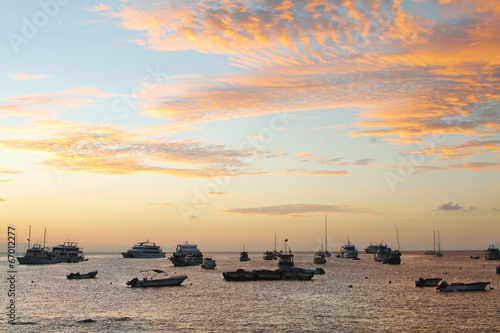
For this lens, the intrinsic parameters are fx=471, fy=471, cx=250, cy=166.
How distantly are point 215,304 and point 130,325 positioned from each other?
19.7 m

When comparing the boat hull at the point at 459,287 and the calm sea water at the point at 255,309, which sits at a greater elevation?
the boat hull at the point at 459,287

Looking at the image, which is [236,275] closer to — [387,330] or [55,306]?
[55,306]

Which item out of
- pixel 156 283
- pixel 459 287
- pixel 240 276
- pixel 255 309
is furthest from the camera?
pixel 240 276

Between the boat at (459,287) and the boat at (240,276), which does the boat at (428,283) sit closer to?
the boat at (459,287)

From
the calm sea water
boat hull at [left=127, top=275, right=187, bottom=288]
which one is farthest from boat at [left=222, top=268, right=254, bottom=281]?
boat hull at [left=127, top=275, right=187, bottom=288]

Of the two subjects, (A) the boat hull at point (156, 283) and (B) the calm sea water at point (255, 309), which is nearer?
(B) the calm sea water at point (255, 309)

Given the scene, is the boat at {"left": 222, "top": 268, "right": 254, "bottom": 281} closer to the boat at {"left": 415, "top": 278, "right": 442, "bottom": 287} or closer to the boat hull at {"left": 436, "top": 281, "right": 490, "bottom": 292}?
the boat at {"left": 415, "top": 278, "right": 442, "bottom": 287}

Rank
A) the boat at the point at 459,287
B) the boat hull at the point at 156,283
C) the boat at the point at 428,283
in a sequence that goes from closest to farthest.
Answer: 1. the boat at the point at 459,287
2. the boat at the point at 428,283
3. the boat hull at the point at 156,283

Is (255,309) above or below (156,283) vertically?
below

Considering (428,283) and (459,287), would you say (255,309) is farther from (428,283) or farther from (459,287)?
(428,283)

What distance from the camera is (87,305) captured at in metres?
75.5

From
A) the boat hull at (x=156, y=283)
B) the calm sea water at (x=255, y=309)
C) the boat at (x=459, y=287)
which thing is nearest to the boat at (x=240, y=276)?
the calm sea water at (x=255, y=309)

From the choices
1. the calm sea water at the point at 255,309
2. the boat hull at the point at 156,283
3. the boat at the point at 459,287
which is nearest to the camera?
the calm sea water at the point at 255,309

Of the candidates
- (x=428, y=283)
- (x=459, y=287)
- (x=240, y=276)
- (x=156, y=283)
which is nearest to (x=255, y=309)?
(x=156, y=283)
